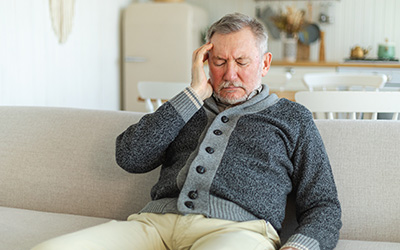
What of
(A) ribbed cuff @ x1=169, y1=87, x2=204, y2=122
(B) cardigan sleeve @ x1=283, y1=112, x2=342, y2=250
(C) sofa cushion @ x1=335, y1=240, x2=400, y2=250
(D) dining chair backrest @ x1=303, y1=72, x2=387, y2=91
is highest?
(A) ribbed cuff @ x1=169, y1=87, x2=204, y2=122

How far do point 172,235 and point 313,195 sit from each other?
0.41 meters

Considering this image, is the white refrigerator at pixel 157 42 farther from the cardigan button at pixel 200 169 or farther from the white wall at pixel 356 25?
the cardigan button at pixel 200 169

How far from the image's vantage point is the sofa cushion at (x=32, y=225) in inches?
65.6

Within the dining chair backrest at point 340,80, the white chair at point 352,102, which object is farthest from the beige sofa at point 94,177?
the dining chair backrest at point 340,80

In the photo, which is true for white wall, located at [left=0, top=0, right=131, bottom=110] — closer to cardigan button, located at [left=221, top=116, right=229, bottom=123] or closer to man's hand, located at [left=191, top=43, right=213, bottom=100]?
man's hand, located at [left=191, top=43, right=213, bottom=100]

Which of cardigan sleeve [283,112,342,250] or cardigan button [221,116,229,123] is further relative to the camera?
cardigan button [221,116,229,123]

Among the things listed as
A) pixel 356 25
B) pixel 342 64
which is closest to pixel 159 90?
pixel 342 64

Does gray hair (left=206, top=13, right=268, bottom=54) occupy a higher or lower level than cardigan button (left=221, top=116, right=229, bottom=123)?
higher

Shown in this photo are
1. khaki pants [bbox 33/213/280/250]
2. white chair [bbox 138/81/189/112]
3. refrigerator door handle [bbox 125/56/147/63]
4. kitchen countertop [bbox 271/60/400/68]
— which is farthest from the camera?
refrigerator door handle [bbox 125/56/147/63]

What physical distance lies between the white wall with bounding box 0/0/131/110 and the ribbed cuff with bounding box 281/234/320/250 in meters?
2.59

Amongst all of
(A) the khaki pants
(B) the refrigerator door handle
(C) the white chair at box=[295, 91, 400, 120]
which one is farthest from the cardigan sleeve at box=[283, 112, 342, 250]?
(B) the refrigerator door handle

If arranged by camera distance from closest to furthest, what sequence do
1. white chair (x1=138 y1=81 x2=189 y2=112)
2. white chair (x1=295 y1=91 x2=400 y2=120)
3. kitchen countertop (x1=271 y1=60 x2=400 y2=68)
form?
white chair (x1=295 y1=91 x2=400 y2=120) < white chair (x1=138 y1=81 x2=189 y2=112) < kitchen countertop (x1=271 y1=60 x2=400 y2=68)

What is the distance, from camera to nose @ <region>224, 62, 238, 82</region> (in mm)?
1685

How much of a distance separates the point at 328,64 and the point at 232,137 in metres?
3.35
